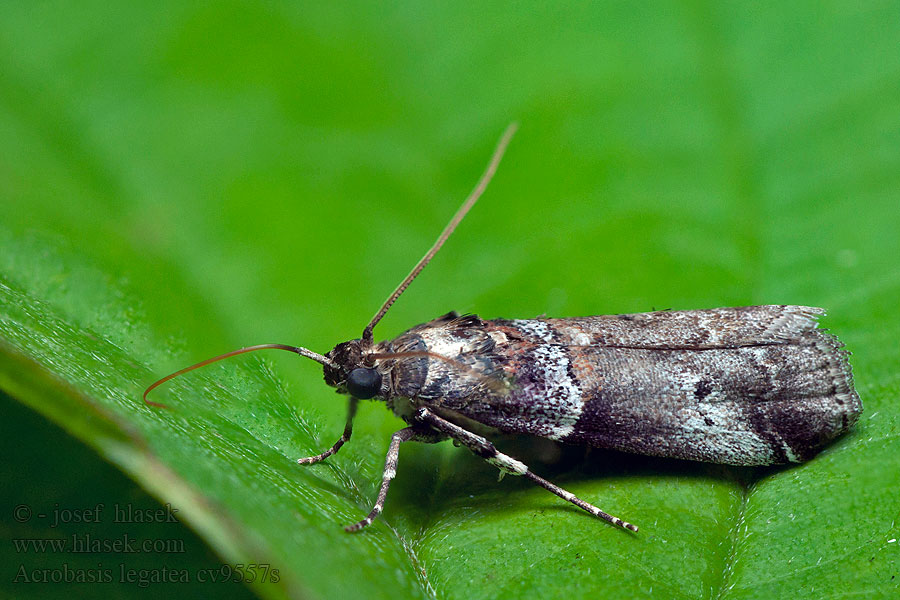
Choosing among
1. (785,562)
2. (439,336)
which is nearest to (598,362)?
(439,336)

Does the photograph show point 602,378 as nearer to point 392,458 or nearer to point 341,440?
point 392,458

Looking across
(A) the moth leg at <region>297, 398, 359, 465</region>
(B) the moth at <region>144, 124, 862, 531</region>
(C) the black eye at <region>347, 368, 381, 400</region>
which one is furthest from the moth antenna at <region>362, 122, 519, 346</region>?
(A) the moth leg at <region>297, 398, 359, 465</region>

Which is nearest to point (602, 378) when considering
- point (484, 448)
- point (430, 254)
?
point (484, 448)

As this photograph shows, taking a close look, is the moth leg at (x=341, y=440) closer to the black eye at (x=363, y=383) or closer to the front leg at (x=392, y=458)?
the black eye at (x=363, y=383)

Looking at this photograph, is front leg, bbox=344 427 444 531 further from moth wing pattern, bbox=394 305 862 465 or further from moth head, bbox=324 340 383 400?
moth head, bbox=324 340 383 400

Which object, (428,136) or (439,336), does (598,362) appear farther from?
(428,136)

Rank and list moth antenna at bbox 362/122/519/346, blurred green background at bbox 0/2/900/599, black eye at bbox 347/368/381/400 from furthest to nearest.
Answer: black eye at bbox 347/368/381/400, moth antenna at bbox 362/122/519/346, blurred green background at bbox 0/2/900/599

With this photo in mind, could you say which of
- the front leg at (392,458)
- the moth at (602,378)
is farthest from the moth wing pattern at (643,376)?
the front leg at (392,458)
